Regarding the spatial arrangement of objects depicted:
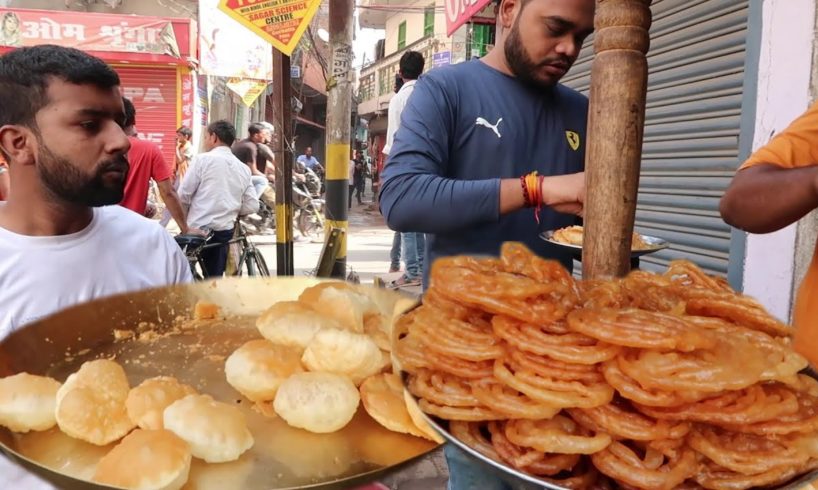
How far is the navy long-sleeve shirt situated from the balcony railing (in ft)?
73.4

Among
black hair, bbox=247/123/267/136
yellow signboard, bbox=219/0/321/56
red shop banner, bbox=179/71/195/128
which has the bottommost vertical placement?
black hair, bbox=247/123/267/136

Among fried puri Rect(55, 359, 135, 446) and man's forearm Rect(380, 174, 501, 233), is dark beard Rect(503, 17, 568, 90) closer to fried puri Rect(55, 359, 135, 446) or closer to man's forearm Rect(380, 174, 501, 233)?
man's forearm Rect(380, 174, 501, 233)

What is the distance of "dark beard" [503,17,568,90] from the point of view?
6.72 ft

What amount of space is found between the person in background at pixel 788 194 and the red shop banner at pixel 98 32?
1614cm

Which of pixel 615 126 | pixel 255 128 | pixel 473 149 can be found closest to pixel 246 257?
pixel 255 128

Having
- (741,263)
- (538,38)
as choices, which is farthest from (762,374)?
(741,263)

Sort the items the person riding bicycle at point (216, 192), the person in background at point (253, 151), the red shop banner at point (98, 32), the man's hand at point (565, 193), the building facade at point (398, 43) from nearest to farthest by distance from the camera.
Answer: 1. the man's hand at point (565, 193)
2. the person riding bicycle at point (216, 192)
3. the person in background at point (253, 151)
4. the building facade at point (398, 43)
5. the red shop banner at point (98, 32)

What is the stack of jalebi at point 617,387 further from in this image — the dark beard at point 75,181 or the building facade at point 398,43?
the building facade at point 398,43

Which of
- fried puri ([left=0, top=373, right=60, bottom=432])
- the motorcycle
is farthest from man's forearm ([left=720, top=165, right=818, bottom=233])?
the motorcycle

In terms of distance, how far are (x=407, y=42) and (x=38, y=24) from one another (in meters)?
18.0

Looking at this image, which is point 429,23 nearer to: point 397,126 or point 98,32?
point 98,32

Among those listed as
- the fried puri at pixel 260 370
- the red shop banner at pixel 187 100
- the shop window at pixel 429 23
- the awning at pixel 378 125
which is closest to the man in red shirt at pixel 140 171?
the fried puri at pixel 260 370

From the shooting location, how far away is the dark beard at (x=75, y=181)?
1.91 meters

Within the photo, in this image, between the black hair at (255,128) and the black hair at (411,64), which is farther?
the black hair at (255,128)
